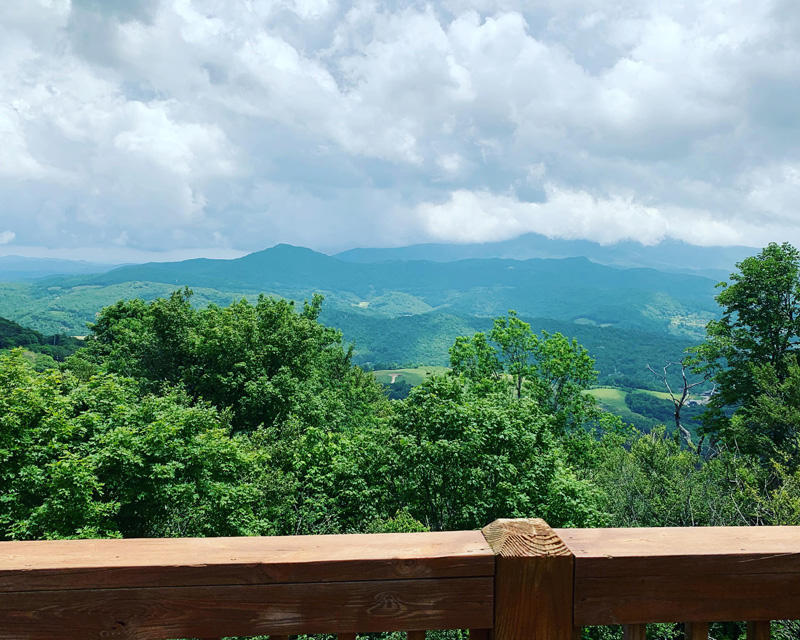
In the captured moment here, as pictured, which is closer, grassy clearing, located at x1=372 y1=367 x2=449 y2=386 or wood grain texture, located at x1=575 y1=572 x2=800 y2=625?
wood grain texture, located at x1=575 y1=572 x2=800 y2=625

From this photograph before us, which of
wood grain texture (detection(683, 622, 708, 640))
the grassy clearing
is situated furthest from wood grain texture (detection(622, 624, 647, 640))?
the grassy clearing

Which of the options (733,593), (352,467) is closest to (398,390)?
(352,467)

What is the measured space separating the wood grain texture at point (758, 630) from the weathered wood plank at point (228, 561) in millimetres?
847

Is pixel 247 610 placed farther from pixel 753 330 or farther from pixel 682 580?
pixel 753 330

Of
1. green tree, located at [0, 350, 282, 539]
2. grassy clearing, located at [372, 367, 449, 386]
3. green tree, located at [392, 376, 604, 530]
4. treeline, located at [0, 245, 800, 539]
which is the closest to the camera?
green tree, located at [0, 350, 282, 539]

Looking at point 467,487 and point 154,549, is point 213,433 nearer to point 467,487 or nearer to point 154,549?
point 467,487

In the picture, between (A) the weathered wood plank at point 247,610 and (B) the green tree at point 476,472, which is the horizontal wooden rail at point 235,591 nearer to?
(A) the weathered wood plank at point 247,610

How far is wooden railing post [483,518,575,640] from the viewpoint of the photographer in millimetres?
1480

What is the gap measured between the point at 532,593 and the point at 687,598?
46cm

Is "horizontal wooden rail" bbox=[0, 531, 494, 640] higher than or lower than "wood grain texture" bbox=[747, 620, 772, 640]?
higher

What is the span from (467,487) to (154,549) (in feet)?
46.3

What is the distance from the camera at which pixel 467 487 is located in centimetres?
1482

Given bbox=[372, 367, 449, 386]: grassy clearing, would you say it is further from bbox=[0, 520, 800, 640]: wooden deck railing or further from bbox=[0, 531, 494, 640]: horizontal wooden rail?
bbox=[0, 531, 494, 640]: horizontal wooden rail

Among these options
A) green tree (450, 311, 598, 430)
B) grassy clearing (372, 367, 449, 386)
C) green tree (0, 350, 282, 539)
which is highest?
green tree (450, 311, 598, 430)
